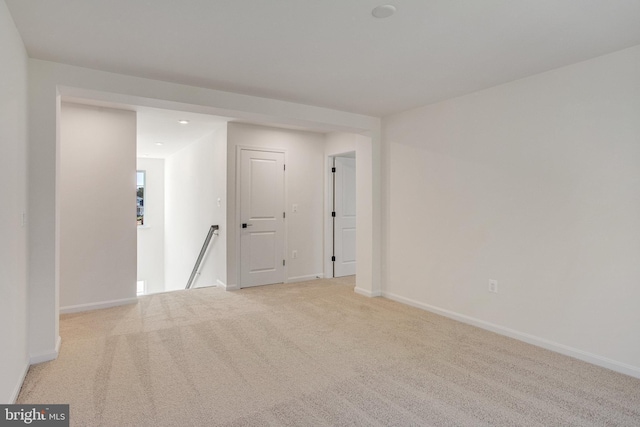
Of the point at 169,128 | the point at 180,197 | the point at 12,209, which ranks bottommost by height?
the point at 12,209

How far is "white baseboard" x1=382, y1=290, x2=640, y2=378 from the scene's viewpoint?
260 cm

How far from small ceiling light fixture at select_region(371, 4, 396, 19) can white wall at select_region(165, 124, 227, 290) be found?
136 inches

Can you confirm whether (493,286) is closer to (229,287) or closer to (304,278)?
(304,278)

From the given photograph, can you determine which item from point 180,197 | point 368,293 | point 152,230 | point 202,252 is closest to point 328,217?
point 368,293

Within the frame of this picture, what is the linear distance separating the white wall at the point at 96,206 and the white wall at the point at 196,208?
1.20 meters

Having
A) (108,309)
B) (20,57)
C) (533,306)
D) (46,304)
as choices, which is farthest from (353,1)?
(108,309)

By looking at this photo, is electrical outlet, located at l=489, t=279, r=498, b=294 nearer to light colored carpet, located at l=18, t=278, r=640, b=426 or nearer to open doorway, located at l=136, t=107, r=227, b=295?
light colored carpet, located at l=18, t=278, r=640, b=426

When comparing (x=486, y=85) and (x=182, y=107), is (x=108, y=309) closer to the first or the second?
(x=182, y=107)

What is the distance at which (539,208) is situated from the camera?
3068 millimetres

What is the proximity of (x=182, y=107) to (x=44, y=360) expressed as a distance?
2.40 meters

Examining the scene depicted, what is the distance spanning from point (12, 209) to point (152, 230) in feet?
20.5

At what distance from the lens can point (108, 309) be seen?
4.16 metres

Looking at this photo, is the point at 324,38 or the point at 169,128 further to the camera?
the point at 169,128

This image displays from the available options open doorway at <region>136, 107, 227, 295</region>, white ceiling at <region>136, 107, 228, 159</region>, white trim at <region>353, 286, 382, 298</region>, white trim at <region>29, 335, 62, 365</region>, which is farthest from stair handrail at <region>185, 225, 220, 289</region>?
white trim at <region>29, 335, 62, 365</region>
